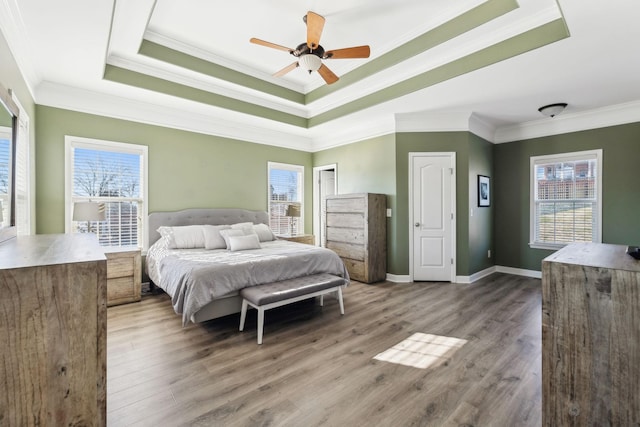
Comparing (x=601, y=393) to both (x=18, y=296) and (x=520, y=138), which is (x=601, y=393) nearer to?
(x=18, y=296)

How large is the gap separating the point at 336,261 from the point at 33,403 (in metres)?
2.92

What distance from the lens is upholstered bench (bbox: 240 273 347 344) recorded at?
267cm

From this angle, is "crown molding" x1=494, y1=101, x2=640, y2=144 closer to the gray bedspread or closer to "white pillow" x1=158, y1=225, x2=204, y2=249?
the gray bedspread

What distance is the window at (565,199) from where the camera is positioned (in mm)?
4449

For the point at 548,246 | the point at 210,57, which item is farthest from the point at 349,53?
the point at 548,246

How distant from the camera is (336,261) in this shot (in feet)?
11.9

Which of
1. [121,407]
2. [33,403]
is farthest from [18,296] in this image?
[121,407]

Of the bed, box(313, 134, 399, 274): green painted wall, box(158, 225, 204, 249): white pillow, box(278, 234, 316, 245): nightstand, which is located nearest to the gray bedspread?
the bed

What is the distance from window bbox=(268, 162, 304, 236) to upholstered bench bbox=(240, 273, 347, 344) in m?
2.55

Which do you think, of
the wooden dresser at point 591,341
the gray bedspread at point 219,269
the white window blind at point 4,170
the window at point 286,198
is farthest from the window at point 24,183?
the wooden dresser at point 591,341

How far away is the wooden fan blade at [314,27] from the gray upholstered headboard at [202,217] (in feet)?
10.2

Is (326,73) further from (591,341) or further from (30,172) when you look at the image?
(30,172)

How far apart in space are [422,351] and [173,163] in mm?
4259

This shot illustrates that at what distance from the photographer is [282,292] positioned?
2795 mm
